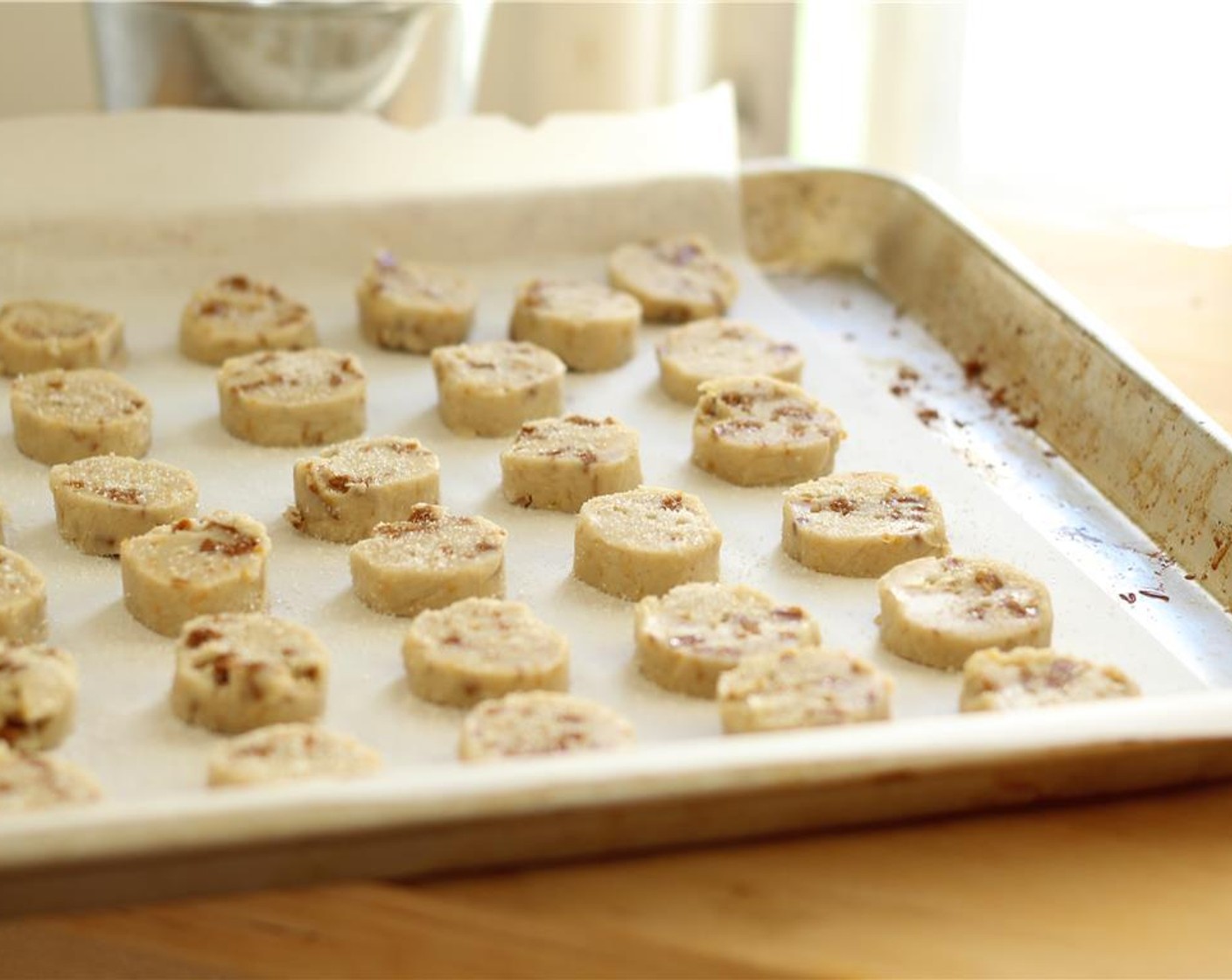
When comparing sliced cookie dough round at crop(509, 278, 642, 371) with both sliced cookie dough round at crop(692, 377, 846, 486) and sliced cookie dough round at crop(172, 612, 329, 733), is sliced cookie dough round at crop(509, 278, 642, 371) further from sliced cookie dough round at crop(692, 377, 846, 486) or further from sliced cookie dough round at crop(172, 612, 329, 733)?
sliced cookie dough round at crop(172, 612, 329, 733)

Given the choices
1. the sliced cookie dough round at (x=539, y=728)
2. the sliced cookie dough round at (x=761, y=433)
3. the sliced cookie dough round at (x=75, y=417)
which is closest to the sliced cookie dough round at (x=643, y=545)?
the sliced cookie dough round at (x=761, y=433)

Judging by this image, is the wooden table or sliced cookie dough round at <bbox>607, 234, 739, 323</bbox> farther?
sliced cookie dough round at <bbox>607, 234, 739, 323</bbox>

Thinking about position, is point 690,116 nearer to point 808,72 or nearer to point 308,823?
point 808,72

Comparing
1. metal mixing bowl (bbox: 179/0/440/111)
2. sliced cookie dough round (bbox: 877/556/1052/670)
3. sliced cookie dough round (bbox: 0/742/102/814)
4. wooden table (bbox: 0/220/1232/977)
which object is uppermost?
metal mixing bowl (bbox: 179/0/440/111)

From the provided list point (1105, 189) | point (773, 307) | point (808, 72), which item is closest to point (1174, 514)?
point (773, 307)

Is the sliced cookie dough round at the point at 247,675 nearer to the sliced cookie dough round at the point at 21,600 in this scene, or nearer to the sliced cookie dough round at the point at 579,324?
the sliced cookie dough round at the point at 21,600

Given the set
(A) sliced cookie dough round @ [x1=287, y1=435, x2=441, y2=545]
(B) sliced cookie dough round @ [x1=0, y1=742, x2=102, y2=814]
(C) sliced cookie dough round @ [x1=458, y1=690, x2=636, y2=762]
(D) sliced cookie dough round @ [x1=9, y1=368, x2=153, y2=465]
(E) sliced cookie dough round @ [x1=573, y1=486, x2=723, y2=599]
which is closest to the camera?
(B) sliced cookie dough round @ [x1=0, y1=742, x2=102, y2=814]

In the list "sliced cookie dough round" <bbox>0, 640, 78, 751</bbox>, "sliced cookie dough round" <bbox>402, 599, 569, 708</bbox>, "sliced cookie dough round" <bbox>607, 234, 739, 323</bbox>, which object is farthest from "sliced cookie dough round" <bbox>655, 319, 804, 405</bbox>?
"sliced cookie dough round" <bbox>0, 640, 78, 751</bbox>
